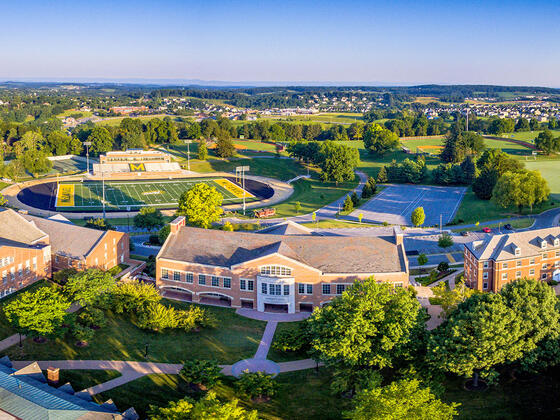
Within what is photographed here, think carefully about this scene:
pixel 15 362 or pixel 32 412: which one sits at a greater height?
pixel 32 412

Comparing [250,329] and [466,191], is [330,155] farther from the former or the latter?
[250,329]

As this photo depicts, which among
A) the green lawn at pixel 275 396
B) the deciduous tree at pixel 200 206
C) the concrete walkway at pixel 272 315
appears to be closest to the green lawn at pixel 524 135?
the deciduous tree at pixel 200 206

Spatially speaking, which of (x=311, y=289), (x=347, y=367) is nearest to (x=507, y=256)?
(x=311, y=289)

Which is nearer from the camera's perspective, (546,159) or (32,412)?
(32,412)

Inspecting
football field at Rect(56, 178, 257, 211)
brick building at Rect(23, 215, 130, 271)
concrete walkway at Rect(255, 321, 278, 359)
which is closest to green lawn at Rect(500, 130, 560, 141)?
football field at Rect(56, 178, 257, 211)

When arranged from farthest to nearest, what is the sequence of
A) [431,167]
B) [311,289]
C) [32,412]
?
1. [431,167]
2. [311,289]
3. [32,412]

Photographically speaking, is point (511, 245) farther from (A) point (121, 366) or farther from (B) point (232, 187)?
(B) point (232, 187)

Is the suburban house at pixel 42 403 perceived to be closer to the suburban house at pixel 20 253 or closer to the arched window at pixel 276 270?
the suburban house at pixel 20 253

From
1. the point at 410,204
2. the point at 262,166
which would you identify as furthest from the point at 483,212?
the point at 262,166
